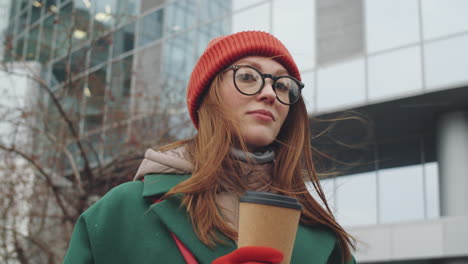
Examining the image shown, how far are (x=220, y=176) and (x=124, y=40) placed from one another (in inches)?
702

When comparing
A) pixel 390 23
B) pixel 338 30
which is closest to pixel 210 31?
pixel 338 30

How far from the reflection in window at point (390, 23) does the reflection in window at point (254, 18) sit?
285 cm

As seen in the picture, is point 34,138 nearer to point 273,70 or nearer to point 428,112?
point 428,112

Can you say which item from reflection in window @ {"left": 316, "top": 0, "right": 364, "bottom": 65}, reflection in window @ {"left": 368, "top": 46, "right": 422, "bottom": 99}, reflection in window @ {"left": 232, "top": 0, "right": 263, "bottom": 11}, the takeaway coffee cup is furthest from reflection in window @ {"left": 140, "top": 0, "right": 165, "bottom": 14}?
the takeaway coffee cup

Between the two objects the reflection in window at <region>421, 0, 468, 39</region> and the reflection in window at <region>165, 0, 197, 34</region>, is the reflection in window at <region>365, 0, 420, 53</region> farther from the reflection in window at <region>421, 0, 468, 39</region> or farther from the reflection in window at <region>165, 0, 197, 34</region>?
the reflection in window at <region>165, 0, 197, 34</region>

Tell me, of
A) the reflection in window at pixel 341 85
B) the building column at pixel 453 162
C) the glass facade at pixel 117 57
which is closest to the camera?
the glass facade at pixel 117 57

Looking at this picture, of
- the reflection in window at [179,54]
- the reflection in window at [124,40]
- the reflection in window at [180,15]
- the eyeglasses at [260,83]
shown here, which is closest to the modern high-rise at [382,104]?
the reflection in window at [179,54]

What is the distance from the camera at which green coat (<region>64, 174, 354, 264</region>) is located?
2178 millimetres

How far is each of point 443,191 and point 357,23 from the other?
14.1 feet

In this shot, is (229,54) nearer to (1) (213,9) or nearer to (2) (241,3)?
(2) (241,3)

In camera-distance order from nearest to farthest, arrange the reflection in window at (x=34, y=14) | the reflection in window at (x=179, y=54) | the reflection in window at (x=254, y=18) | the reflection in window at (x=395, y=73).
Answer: the reflection in window at (x=395, y=73) → the reflection in window at (x=254, y=18) → the reflection in window at (x=179, y=54) → the reflection in window at (x=34, y=14)

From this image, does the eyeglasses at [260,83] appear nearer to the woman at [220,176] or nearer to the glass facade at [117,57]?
the woman at [220,176]

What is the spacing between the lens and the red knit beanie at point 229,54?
263 centimetres

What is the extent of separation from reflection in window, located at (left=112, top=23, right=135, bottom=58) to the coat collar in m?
16.7
